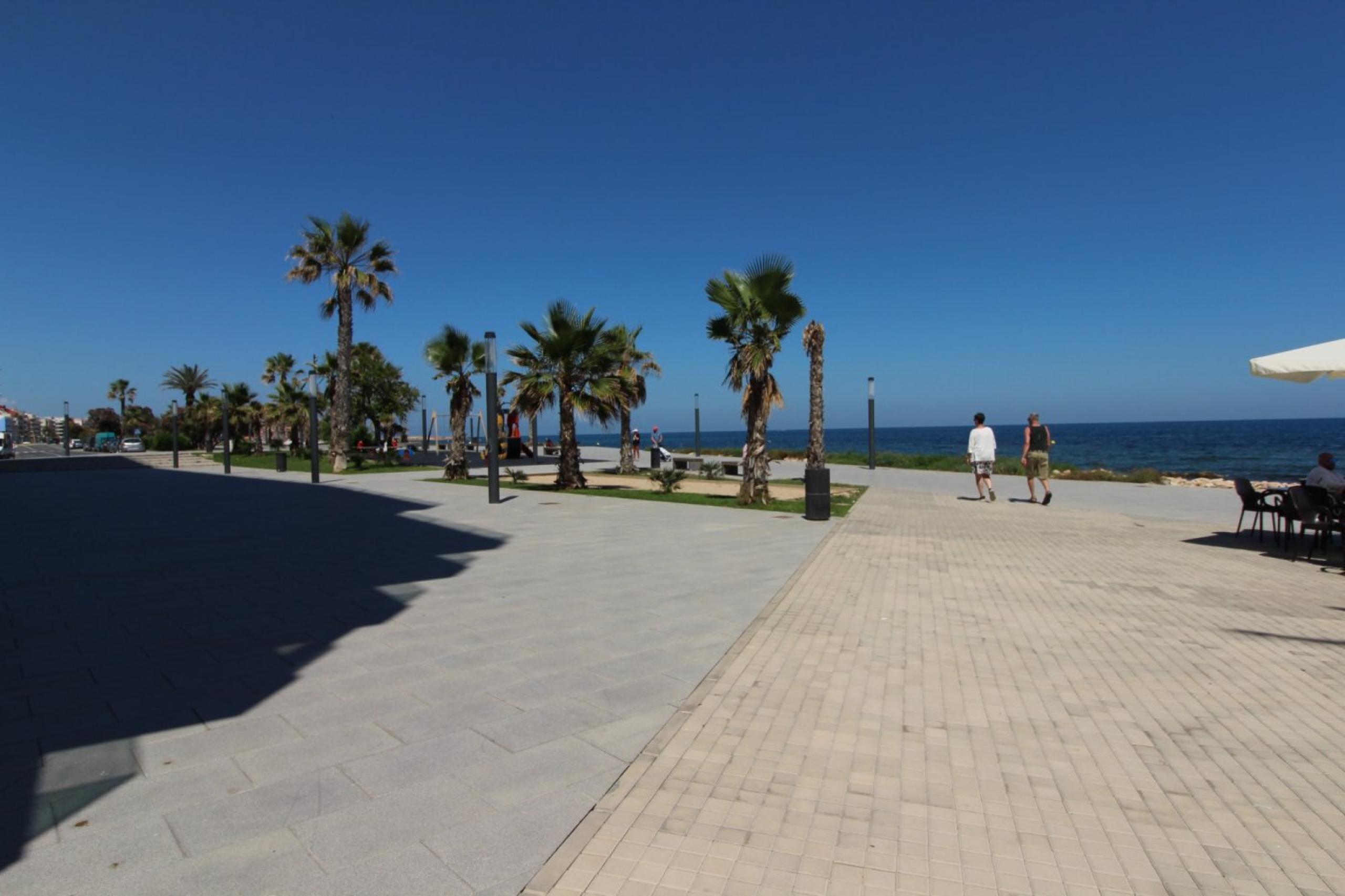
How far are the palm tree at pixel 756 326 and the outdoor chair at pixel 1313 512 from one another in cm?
738

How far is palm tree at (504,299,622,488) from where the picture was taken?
16.7 metres

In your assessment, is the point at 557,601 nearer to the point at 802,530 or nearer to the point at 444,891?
the point at 444,891

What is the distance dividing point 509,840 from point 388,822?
51 centimetres

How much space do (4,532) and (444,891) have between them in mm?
12740

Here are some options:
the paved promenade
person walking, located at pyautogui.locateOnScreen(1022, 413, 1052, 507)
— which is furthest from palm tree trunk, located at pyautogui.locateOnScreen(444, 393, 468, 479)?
person walking, located at pyautogui.locateOnScreen(1022, 413, 1052, 507)

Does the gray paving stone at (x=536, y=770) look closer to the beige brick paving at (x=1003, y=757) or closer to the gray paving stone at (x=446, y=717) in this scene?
the beige brick paving at (x=1003, y=757)

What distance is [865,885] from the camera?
2436mm

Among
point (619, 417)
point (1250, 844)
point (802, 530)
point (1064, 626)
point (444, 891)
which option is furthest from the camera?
point (619, 417)

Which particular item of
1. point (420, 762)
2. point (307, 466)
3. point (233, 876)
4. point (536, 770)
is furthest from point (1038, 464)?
point (307, 466)

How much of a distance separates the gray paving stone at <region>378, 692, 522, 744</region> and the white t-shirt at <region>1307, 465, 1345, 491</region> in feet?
31.9

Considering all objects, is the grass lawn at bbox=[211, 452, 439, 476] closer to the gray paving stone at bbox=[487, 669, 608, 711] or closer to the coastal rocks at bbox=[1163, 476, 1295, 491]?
the gray paving stone at bbox=[487, 669, 608, 711]

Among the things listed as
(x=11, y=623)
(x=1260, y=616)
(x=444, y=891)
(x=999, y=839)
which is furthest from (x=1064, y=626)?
(x=11, y=623)

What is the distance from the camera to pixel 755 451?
45.6ft

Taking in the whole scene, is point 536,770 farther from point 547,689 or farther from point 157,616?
point 157,616
